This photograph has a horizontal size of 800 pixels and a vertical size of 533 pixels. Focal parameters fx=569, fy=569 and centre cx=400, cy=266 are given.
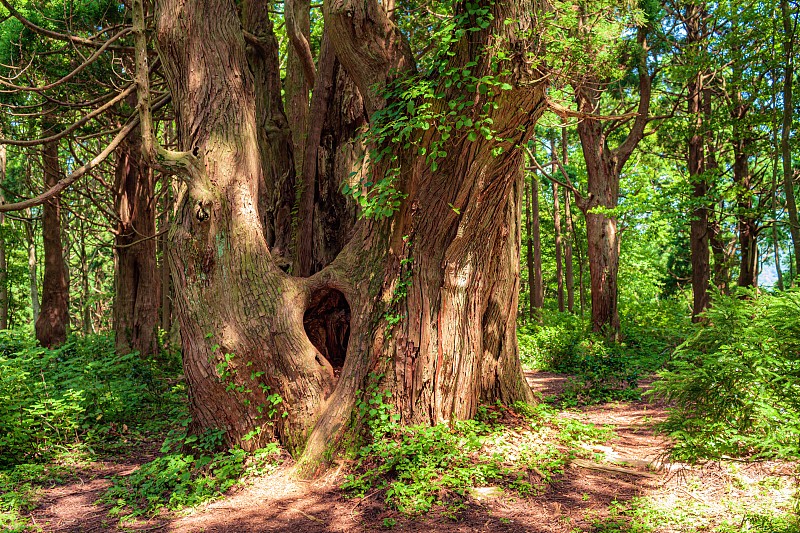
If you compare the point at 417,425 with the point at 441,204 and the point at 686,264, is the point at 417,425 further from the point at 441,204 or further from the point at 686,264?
the point at 686,264

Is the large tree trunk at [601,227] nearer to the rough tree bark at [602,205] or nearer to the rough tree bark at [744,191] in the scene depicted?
the rough tree bark at [602,205]

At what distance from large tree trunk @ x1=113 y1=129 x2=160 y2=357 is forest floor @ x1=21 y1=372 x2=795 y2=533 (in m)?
6.36

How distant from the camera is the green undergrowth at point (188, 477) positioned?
5023 millimetres

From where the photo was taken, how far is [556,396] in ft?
28.0

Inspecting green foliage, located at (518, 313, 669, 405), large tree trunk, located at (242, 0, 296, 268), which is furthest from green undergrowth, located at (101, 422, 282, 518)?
green foliage, located at (518, 313, 669, 405)

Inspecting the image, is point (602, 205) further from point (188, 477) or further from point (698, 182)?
point (188, 477)

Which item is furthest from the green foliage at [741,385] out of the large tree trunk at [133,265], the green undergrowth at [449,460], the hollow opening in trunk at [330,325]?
the large tree trunk at [133,265]

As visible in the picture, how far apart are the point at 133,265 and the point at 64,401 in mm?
5118

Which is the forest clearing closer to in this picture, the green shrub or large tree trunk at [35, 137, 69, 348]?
the green shrub

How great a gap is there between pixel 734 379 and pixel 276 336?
3969mm

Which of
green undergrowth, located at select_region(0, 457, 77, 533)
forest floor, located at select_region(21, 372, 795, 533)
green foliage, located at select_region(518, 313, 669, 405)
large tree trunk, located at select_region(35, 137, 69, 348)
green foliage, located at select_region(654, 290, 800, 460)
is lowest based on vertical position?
forest floor, located at select_region(21, 372, 795, 533)

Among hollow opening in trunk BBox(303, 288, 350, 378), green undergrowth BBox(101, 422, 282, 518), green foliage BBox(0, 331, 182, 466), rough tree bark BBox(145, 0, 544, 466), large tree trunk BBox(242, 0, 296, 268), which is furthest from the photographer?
large tree trunk BBox(242, 0, 296, 268)

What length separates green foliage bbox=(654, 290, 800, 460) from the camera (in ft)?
10.9

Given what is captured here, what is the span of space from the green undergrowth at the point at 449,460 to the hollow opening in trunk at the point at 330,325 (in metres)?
1.07
